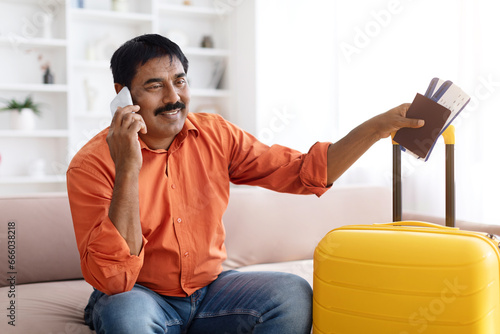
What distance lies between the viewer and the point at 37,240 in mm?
1811

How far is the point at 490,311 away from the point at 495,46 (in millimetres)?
1643

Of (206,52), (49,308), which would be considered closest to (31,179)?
(206,52)

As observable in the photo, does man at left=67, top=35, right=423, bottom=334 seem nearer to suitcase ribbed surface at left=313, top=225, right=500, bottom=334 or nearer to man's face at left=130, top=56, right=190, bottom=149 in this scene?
man's face at left=130, top=56, right=190, bottom=149

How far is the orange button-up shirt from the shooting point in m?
1.24

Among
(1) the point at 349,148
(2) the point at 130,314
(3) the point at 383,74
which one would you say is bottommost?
(2) the point at 130,314

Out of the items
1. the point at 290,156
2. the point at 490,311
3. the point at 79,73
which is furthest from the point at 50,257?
the point at 79,73

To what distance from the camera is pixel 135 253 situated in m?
1.25
